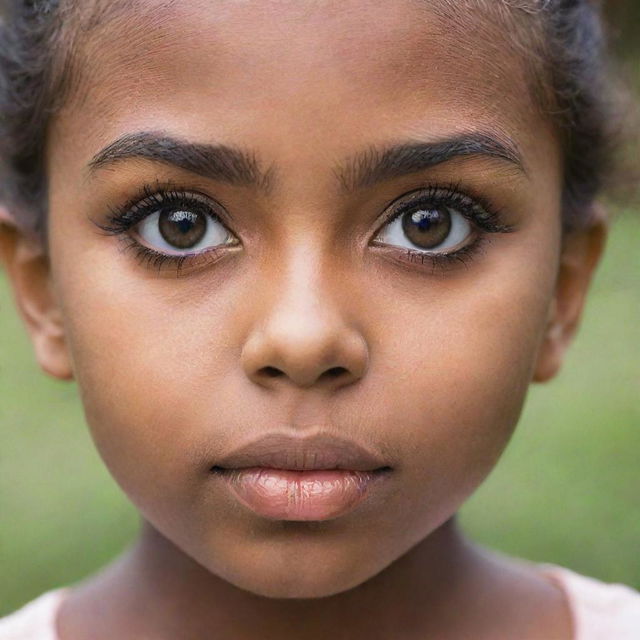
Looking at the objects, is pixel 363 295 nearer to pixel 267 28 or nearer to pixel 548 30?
pixel 267 28

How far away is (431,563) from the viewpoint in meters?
2.04

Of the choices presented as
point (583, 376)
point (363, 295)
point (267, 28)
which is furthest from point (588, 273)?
point (583, 376)

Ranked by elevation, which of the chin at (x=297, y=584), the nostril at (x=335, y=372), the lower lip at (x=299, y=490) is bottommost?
the chin at (x=297, y=584)

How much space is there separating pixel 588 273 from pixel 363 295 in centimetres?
73

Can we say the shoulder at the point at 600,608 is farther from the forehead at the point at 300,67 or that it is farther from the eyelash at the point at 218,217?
the forehead at the point at 300,67

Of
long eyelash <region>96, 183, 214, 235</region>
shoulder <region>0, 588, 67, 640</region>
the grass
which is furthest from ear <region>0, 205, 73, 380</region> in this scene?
the grass

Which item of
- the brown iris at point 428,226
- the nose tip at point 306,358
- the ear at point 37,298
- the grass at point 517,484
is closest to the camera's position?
the nose tip at point 306,358

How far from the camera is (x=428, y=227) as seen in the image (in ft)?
5.77

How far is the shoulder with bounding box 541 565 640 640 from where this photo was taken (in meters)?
2.13

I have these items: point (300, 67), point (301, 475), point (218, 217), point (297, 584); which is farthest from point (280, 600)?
point (300, 67)

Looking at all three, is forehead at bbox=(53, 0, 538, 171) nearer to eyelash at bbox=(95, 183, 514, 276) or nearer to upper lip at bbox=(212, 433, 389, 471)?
eyelash at bbox=(95, 183, 514, 276)

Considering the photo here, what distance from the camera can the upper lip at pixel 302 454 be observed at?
5.15 ft

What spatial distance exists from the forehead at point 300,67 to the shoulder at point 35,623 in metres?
0.89

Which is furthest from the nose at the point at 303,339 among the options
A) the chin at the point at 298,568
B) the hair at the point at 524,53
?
the hair at the point at 524,53
